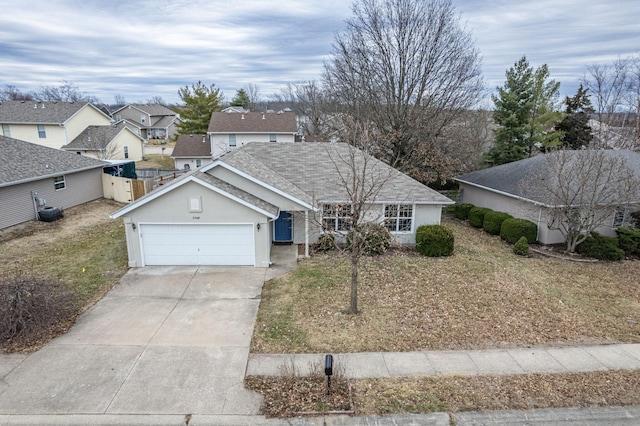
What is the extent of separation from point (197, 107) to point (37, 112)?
54.7ft

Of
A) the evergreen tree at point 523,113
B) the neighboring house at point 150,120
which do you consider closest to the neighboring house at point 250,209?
the evergreen tree at point 523,113

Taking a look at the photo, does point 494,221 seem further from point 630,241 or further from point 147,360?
point 147,360

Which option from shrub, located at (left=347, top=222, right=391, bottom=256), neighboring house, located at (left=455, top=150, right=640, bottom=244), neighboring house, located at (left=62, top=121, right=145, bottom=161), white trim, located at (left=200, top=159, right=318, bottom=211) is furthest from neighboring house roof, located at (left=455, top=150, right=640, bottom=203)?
neighboring house, located at (left=62, top=121, right=145, bottom=161)

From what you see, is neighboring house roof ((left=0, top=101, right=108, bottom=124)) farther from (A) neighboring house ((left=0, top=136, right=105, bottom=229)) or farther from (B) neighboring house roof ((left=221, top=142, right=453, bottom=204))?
(B) neighboring house roof ((left=221, top=142, right=453, bottom=204))

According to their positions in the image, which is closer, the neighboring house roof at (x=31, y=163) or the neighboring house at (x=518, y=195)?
the neighboring house roof at (x=31, y=163)

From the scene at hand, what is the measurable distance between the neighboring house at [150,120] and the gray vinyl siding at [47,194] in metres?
40.0

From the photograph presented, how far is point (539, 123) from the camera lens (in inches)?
1230

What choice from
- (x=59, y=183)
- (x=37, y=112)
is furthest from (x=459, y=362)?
(x=37, y=112)

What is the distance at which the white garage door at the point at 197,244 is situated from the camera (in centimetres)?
1481

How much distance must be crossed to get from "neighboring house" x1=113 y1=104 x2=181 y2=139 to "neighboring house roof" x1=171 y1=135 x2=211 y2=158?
2410 cm

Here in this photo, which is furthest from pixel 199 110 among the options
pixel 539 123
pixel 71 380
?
pixel 71 380

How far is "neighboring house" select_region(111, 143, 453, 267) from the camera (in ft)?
47.6

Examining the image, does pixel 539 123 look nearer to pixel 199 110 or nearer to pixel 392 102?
pixel 392 102

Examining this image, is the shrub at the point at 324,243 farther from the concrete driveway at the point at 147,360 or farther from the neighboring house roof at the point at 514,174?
the neighboring house roof at the point at 514,174
